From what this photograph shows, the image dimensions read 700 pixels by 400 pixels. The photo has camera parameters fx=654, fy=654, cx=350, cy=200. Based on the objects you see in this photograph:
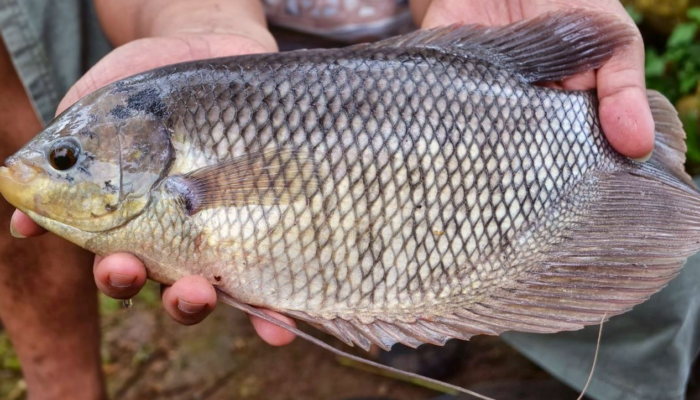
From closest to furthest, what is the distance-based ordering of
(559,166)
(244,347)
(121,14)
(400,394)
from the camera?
(559,166) → (121,14) → (400,394) → (244,347)

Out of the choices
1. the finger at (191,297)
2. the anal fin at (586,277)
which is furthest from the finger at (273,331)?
the finger at (191,297)

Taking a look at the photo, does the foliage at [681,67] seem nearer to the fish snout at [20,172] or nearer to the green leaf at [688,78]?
the green leaf at [688,78]

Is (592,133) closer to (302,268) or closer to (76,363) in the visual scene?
(302,268)

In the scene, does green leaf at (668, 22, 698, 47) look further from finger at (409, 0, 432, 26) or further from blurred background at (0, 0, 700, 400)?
finger at (409, 0, 432, 26)

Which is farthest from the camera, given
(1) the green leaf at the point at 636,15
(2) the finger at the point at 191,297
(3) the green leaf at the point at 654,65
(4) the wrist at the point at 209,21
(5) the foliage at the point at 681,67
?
(1) the green leaf at the point at 636,15

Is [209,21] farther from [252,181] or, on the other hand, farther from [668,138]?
[668,138]

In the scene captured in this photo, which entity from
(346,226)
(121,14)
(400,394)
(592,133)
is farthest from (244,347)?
(592,133)
